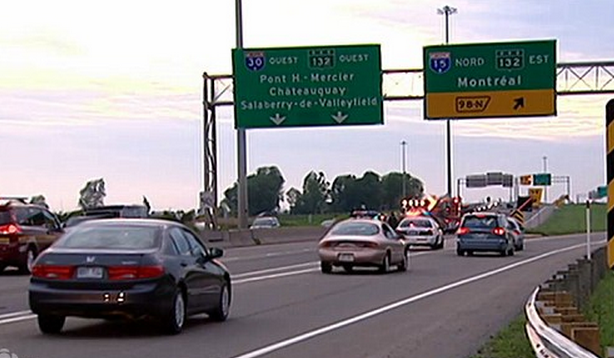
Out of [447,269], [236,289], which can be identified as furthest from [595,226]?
[236,289]

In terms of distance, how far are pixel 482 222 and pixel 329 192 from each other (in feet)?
369

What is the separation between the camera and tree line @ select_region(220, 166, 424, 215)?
488 ft

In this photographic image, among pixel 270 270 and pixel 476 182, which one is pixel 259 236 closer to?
pixel 270 270

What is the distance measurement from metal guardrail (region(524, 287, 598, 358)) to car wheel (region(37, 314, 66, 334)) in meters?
6.21

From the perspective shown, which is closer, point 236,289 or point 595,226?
point 236,289

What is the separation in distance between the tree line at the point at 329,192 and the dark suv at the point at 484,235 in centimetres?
10076

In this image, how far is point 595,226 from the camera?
95750 mm

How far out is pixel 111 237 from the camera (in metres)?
15.8

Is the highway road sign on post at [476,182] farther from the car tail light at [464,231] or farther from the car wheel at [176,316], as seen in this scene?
the car wheel at [176,316]

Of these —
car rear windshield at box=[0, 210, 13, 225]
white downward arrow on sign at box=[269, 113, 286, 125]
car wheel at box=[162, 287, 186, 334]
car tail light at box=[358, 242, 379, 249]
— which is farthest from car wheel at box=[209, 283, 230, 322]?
white downward arrow on sign at box=[269, 113, 286, 125]

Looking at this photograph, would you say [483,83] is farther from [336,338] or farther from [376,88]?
[336,338]

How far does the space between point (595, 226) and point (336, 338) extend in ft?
272

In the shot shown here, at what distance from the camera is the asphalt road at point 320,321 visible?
1454 cm

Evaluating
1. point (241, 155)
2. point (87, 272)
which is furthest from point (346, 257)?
point (241, 155)
